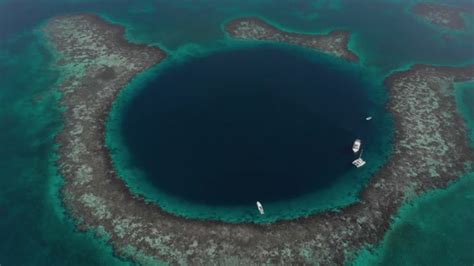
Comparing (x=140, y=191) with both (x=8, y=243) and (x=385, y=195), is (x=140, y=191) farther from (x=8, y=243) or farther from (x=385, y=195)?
(x=385, y=195)

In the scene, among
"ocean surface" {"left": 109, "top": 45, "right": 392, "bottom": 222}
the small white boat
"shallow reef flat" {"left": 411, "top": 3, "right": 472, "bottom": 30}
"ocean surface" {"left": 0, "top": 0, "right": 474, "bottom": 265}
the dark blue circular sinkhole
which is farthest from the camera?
"shallow reef flat" {"left": 411, "top": 3, "right": 472, "bottom": 30}

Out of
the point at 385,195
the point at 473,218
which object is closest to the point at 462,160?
the point at 473,218

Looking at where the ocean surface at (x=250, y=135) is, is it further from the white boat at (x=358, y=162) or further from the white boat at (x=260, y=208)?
the white boat at (x=358, y=162)

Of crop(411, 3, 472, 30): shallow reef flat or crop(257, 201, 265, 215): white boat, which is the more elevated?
crop(411, 3, 472, 30): shallow reef flat

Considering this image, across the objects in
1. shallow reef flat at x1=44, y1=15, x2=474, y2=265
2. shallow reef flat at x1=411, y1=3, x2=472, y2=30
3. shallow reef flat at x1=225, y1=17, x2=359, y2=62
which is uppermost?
shallow reef flat at x1=411, y1=3, x2=472, y2=30

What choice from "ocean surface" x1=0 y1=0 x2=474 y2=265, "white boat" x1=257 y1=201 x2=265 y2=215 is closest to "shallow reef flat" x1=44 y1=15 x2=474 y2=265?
"ocean surface" x1=0 y1=0 x2=474 y2=265

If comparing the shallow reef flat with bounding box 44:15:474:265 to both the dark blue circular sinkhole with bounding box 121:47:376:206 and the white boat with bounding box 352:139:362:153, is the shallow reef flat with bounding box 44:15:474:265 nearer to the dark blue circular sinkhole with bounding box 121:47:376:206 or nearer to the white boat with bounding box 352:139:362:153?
the dark blue circular sinkhole with bounding box 121:47:376:206

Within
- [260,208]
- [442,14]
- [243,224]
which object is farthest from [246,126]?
[442,14]
